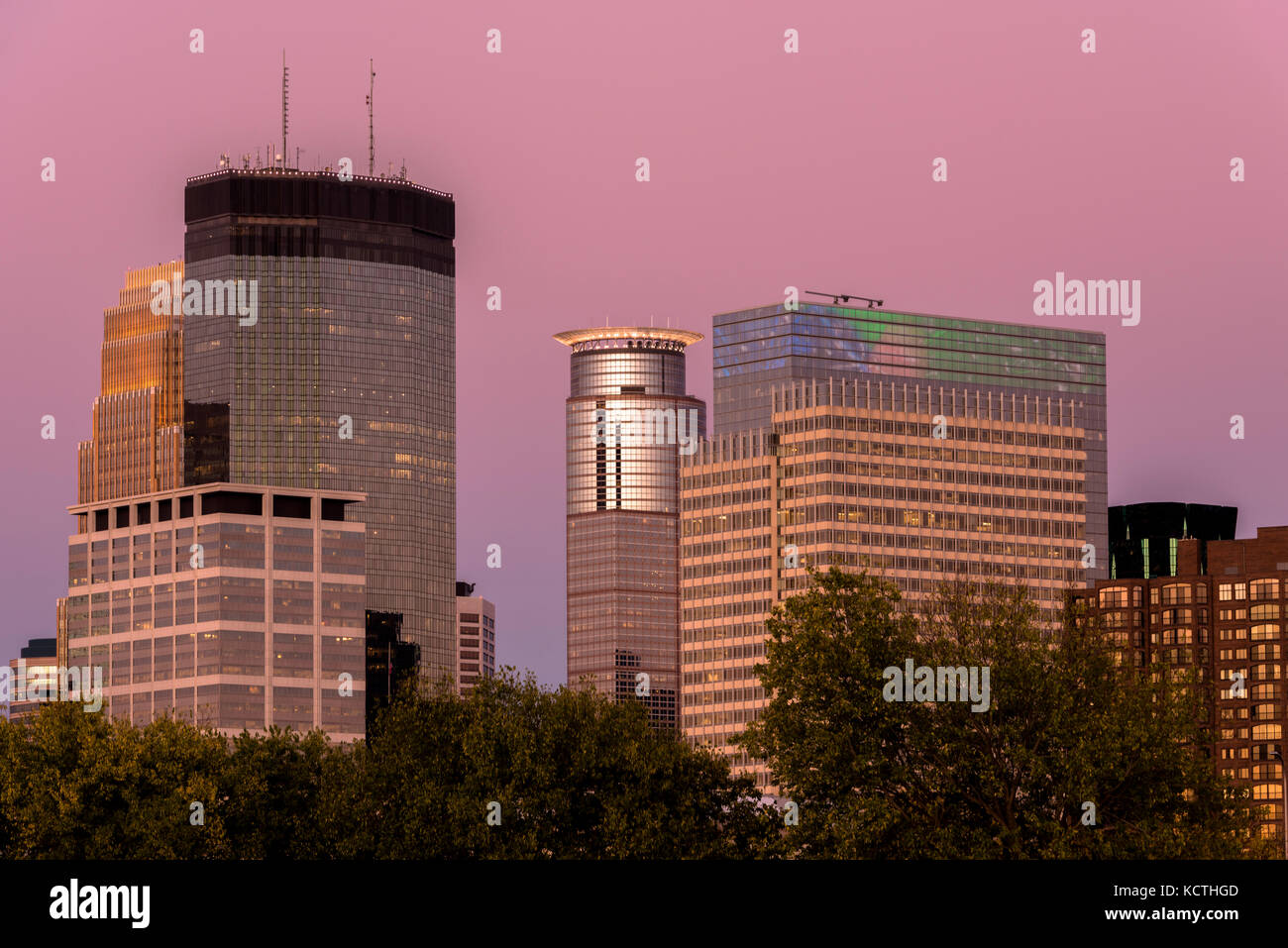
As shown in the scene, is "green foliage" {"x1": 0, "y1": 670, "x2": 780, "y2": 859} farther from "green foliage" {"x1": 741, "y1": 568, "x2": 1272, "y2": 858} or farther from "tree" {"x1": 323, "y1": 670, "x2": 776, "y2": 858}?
"green foliage" {"x1": 741, "y1": 568, "x2": 1272, "y2": 858}

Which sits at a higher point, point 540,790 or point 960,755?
point 960,755

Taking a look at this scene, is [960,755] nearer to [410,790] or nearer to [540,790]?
[540,790]

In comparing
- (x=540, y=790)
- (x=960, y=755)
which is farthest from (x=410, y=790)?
(x=960, y=755)

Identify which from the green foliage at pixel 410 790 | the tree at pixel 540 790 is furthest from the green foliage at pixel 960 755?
the tree at pixel 540 790

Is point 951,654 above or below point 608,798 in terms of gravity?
above

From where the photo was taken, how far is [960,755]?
351 ft

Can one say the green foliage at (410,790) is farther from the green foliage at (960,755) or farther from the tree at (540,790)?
the green foliage at (960,755)

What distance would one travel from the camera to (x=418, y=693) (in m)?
132

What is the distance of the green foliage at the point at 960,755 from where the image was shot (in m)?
105

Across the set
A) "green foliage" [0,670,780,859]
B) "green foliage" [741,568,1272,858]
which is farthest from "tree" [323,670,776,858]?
"green foliage" [741,568,1272,858]

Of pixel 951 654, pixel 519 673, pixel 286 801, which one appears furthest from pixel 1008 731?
pixel 286 801

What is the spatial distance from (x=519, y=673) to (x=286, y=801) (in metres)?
16.2
